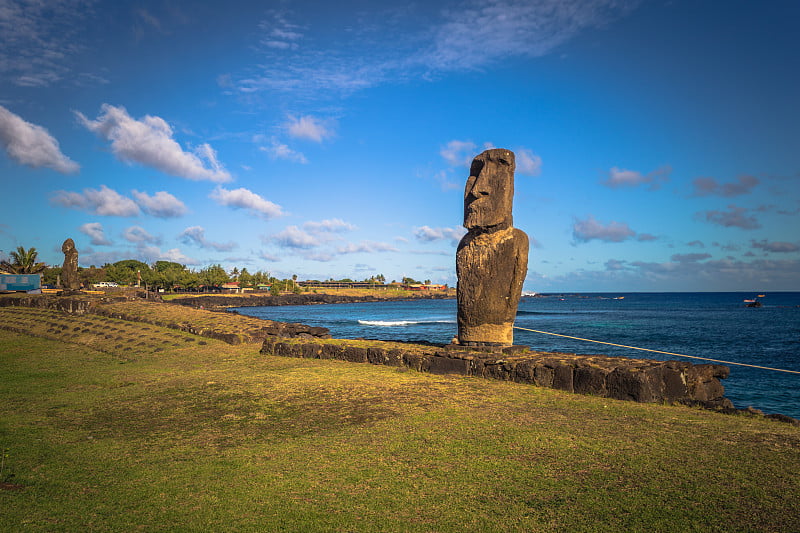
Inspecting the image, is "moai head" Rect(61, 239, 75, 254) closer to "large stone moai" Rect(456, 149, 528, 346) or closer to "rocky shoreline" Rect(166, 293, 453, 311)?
"large stone moai" Rect(456, 149, 528, 346)

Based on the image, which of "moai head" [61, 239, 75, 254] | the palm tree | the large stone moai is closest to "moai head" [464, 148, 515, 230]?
the large stone moai

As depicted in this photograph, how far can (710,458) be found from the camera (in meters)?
4.98

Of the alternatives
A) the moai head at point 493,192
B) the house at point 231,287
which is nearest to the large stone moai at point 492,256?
the moai head at point 493,192

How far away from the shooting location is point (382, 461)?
5.13 m

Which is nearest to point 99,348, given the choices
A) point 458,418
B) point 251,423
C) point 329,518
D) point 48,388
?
point 48,388

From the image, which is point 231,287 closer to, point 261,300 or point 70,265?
point 261,300

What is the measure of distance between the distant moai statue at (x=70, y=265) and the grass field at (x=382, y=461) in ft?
82.4

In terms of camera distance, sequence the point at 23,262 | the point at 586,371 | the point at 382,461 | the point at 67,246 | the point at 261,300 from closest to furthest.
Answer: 1. the point at 382,461
2. the point at 586,371
3. the point at 67,246
4. the point at 23,262
5. the point at 261,300

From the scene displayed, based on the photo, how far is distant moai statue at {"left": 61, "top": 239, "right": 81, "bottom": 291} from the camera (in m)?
30.0

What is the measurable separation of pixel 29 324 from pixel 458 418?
19.9m

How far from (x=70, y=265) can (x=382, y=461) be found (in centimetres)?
3317

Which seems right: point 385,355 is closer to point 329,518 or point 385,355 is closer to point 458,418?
point 458,418

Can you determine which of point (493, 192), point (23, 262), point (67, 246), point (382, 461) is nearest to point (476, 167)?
point (493, 192)

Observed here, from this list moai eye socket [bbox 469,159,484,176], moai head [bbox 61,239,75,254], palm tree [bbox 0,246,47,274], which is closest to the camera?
moai eye socket [bbox 469,159,484,176]
